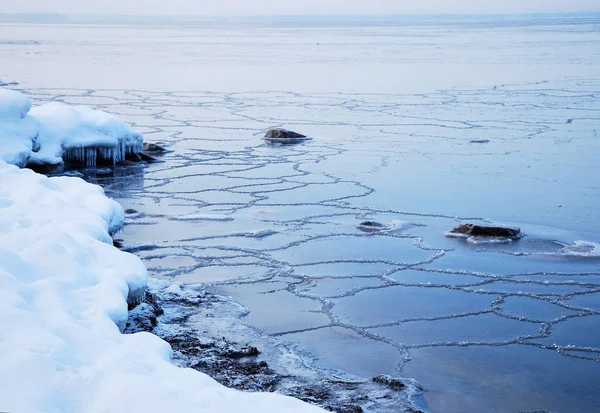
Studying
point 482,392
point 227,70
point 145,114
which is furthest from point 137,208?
point 227,70

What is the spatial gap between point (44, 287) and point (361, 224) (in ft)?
16.7

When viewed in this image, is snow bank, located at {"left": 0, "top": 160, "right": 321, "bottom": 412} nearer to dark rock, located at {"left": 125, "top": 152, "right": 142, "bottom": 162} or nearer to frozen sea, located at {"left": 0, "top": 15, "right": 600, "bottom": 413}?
frozen sea, located at {"left": 0, "top": 15, "right": 600, "bottom": 413}

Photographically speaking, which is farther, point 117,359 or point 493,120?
point 493,120

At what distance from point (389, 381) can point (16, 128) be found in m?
Result: 8.17

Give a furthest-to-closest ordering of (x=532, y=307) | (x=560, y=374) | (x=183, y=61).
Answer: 1. (x=183, y=61)
2. (x=532, y=307)
3. (x=560, y=374)

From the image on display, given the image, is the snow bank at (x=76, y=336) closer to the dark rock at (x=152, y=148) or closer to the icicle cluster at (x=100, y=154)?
the icicle cluster at (x=100, y=154)

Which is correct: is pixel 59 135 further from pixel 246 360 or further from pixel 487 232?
→ pixel 246 360

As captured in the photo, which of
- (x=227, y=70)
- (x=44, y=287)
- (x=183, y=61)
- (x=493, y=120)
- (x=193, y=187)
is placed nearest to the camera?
(x=44, y=287)

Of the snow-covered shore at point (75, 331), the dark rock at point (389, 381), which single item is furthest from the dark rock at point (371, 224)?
the dark rock at point (389, 381)

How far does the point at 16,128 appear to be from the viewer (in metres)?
11.7

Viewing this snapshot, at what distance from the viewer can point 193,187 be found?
39.0ft

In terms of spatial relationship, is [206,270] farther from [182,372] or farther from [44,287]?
[182,372]

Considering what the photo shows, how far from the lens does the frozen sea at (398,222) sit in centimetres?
622

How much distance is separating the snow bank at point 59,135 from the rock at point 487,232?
6242 millimetres
